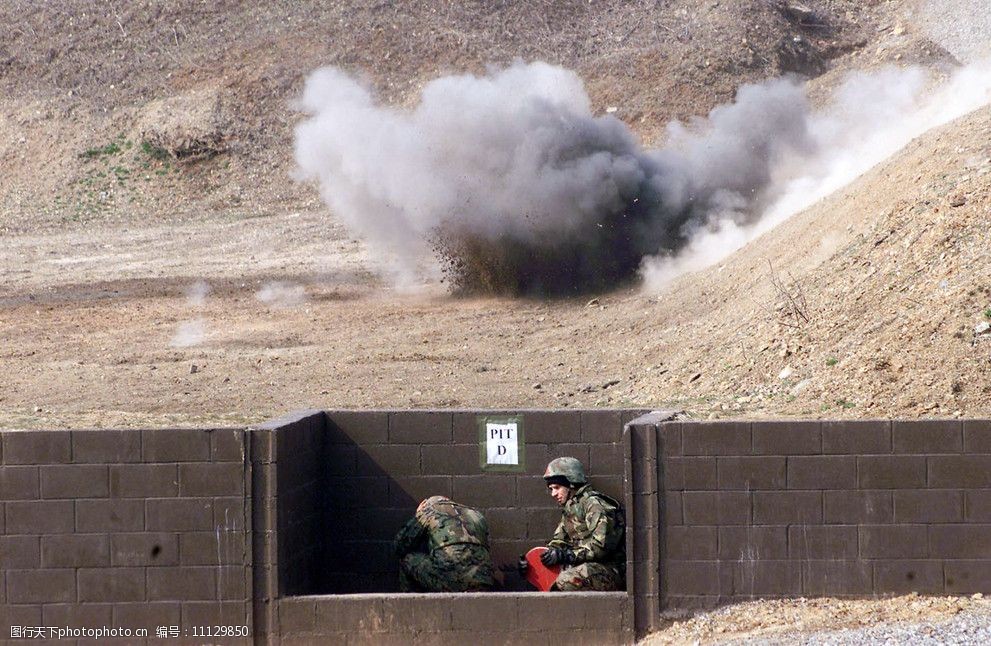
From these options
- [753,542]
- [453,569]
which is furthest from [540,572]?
[753,542]

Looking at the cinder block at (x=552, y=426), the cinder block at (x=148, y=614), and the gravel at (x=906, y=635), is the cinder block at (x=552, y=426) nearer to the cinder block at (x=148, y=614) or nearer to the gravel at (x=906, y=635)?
the gravel at (x=906, y=635)

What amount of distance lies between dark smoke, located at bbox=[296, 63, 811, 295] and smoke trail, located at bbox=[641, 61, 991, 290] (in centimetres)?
33

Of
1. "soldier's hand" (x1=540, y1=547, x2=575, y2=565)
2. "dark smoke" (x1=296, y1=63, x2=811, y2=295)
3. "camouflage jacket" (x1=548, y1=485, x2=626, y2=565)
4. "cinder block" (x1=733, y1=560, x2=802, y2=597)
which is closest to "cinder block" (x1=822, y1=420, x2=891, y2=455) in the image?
"cinder block" (x1=733, y1=560, x2=802, y2=597)

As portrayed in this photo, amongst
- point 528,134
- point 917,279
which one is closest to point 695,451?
point 917,279

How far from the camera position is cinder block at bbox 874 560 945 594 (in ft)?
23.1

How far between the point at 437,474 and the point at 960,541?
9.62ft

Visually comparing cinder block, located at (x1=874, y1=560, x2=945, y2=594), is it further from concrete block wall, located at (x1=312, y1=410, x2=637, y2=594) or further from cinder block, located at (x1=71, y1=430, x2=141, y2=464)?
cinder block, located at (x1=71, y1=430, x2=141, y2=464)

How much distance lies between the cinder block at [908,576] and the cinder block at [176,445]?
349cm

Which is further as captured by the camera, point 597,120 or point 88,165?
point 88,165

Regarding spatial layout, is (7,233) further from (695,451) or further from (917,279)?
(695,451)

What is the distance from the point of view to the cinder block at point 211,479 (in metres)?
7.24

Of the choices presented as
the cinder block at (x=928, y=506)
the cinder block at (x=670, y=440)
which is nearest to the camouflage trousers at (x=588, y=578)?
the cinder block at (x=670, y=440)

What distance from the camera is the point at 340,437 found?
27.0 ft

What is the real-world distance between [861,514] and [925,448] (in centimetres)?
46
